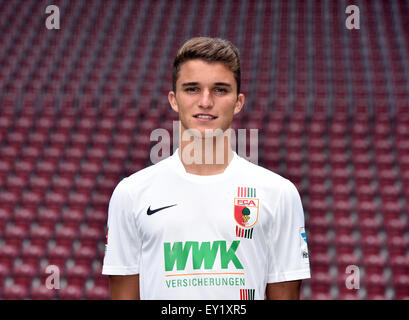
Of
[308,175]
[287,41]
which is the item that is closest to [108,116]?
[308,175]

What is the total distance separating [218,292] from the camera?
177 centimetres

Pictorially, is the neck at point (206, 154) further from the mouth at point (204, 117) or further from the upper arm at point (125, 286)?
the upper arm at point (125, 286)

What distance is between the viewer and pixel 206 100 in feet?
5.72

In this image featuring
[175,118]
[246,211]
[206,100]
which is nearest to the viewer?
[206,100]

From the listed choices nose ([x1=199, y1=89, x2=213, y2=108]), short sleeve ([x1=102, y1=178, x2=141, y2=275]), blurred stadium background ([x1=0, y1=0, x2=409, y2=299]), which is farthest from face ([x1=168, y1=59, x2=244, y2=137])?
blurred stadium background ([x1=0, y1=0, x2=409, y2=299])

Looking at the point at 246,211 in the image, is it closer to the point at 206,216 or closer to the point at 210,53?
the point at 206,216

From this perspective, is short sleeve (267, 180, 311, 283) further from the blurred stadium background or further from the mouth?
the blurred stadium background

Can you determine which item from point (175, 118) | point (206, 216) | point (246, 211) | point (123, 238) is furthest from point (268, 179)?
point (175, 118)

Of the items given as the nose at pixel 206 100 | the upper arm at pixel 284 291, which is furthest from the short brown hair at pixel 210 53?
the upper arm at pixel 284 291

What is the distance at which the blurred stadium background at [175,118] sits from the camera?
8086 mm

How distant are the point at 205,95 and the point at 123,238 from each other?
57 centimetres

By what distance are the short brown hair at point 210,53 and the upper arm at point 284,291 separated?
0.70 m

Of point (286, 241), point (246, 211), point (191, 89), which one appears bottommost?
point (286, 241)

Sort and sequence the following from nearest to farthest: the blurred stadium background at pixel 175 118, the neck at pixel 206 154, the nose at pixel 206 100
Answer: the nose at pixel 206 100 → the neck at pixel 206 154 → the blurred stadium background at pixel 175 118
